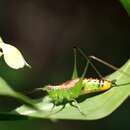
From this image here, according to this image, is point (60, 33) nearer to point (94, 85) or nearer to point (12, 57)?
point (94, 85)

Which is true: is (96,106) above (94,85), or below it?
below

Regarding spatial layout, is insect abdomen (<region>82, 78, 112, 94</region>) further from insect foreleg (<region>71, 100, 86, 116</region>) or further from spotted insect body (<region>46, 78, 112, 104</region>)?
insect foreleg (<region>71, 100, 86, 116</region>)

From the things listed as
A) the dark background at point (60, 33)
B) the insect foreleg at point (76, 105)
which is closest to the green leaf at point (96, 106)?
the insect foreleg at point (76, 105)

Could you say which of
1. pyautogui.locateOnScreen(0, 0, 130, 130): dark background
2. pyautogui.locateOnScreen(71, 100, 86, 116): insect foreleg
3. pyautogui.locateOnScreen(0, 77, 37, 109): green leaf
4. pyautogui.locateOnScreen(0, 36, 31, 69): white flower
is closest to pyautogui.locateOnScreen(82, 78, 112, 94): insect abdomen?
pyautogui.locateOnScreen(71, 100, 86, 116): insect foreleg

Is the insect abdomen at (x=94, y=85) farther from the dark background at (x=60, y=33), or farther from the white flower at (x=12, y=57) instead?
the dark background at (x=60, y=33)

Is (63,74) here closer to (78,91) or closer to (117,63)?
(117,63)

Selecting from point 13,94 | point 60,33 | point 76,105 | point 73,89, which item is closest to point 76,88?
point 73,89

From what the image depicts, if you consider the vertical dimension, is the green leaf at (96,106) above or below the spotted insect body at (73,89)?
below

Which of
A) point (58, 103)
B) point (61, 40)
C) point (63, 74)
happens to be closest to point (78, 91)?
point (58, 103)
